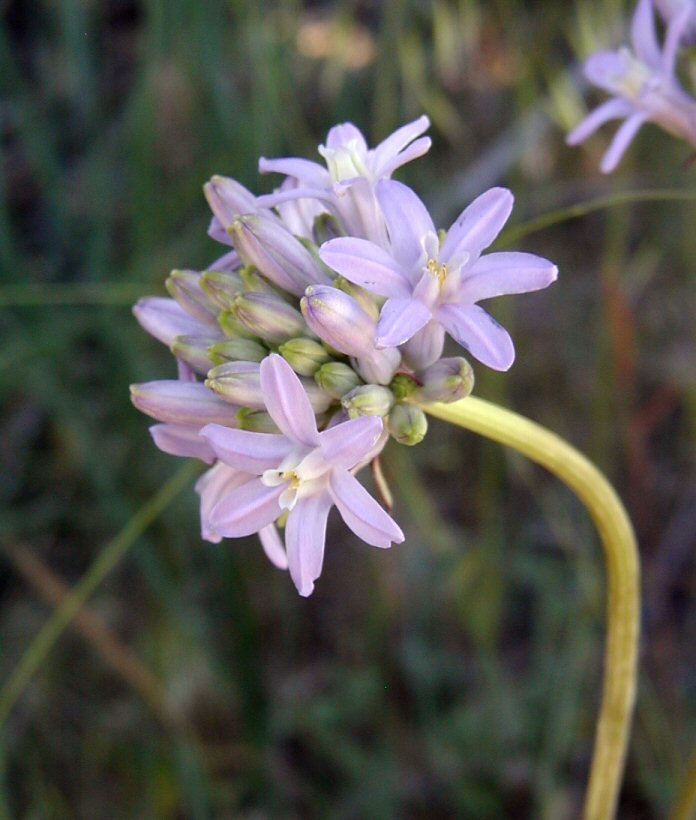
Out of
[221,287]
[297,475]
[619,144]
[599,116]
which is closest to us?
[297,475]

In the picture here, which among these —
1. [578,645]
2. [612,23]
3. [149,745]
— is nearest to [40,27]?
[612,23]

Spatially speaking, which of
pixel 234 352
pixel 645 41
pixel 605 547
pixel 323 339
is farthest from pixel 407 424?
pixel 645 41

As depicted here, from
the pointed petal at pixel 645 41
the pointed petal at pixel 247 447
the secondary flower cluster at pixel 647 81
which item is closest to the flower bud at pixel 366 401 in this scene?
the pointed petal at pixel 247 447

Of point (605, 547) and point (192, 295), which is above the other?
point (192, 295)

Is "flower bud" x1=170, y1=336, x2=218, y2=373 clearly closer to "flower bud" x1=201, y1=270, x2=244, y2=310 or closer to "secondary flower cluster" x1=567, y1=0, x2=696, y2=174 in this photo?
"flower bud" x1=201, y1=270, x2=244, y2=310

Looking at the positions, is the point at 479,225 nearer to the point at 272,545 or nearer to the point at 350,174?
the point at 350,174

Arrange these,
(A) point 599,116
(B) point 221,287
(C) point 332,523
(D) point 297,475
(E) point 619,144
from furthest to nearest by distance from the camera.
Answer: (C) point 332,523, (A) point 599,116, (E) point 619,144, (B) point 221,287, (D) point 297,475

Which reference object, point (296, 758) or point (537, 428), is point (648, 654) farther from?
point (537, 428)
